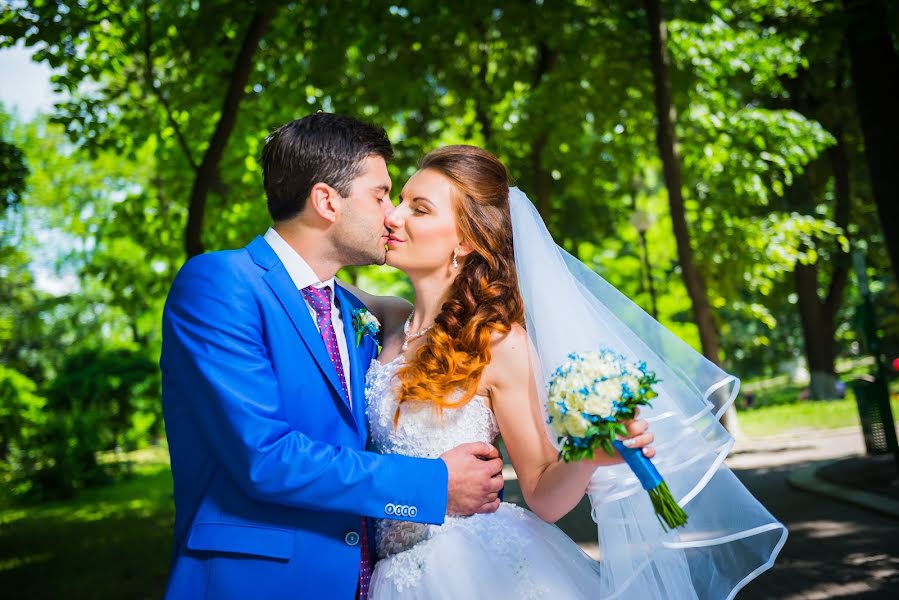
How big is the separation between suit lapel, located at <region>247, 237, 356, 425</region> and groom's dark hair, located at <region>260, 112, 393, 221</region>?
332 millimetres

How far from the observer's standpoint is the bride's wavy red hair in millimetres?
3365

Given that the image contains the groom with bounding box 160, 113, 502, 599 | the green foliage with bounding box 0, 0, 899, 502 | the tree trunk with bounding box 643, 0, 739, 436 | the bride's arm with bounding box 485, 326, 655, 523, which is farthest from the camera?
the tree trunk with bounding box 643, 0, 739, 436

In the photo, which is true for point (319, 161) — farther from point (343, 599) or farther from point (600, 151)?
point (600, 151)

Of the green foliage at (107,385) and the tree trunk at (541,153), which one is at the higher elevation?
the tree trunk at (541,153)

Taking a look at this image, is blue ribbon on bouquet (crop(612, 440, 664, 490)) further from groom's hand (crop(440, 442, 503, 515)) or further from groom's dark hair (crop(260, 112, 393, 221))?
groom's dark hair (crop(260, 112, 393, 221))

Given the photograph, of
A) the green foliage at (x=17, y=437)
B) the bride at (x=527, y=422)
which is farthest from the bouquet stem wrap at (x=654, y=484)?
the green foliage at (x=17, y=437)

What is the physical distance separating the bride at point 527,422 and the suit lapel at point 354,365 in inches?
4.3

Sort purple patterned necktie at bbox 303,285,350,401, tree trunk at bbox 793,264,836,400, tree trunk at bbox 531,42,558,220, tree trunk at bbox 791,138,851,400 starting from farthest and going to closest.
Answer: tree trunk at bbox 793,264,836,400 → tree trunk at bbox 791,138,851,400 → tree trunk at bbox 531,42,558,220 → purple patterned necktie at bbox 303,285,350,401

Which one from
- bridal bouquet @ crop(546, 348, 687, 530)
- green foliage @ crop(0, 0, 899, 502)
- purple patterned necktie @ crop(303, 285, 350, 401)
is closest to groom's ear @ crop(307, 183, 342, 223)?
purple patterned necktie @ crop(303, 285, 350, 401)

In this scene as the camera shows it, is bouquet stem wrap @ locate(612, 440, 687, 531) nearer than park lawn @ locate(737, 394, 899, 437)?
Yes

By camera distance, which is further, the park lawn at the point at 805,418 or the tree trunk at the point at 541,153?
the park lawn at the point at 805,418

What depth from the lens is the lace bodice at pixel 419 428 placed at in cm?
331

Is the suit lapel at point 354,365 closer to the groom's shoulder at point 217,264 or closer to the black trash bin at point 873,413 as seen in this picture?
the groom's shoulder at point 217,264

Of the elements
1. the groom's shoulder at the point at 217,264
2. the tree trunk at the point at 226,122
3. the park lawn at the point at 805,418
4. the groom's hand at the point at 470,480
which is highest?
the tree trunk at the point at 226,122
